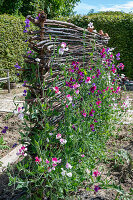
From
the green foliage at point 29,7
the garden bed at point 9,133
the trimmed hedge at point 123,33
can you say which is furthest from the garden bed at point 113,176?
the green foliage at point 29,7

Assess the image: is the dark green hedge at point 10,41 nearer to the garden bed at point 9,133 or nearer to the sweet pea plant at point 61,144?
the garden bed at point 9,133

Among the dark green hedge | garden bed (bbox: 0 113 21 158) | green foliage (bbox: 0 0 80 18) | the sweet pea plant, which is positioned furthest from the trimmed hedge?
the sweet pea plant

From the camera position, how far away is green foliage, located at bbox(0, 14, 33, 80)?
25.8 feet

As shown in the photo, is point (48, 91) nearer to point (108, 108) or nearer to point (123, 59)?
point (108, 108)

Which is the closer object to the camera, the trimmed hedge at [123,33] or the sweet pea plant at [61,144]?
the sweet pea plant at [61,144]

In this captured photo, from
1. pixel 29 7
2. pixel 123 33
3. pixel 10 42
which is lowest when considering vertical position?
pixel 10 42

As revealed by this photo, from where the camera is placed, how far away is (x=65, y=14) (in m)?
19.2

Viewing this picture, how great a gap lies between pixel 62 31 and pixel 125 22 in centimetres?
777

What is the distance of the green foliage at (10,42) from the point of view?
7867 millimetres

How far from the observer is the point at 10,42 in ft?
26.8

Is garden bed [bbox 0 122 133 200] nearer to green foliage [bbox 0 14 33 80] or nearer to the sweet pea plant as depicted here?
the sweet pea plant

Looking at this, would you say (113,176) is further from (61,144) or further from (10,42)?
(10,42)

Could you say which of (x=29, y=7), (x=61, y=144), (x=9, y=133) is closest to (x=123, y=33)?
(x=9, y=133)

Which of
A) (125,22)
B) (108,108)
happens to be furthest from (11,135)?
(125,22)
